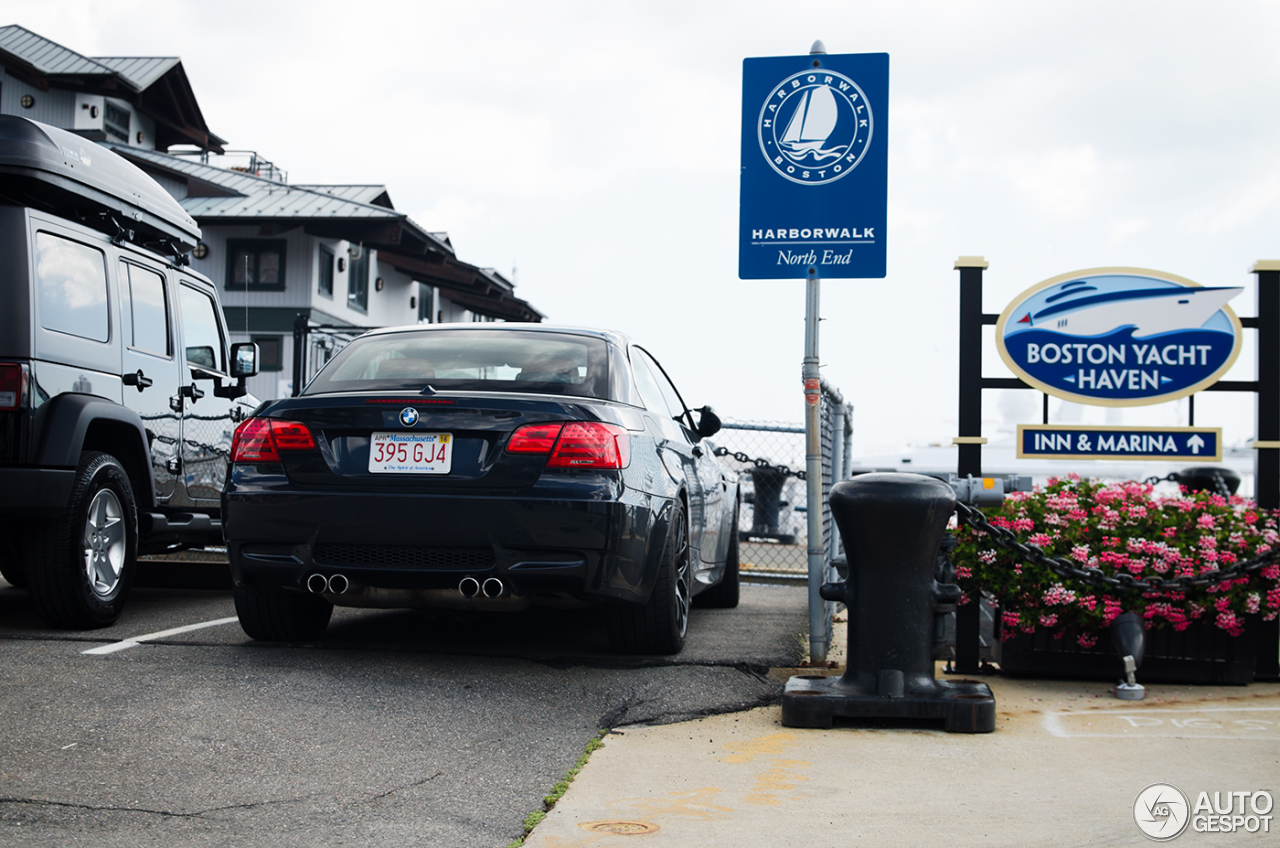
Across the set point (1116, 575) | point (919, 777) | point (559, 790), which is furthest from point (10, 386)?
point (1116, 575)

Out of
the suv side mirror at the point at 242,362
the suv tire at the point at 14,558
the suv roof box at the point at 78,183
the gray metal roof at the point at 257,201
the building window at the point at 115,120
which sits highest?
the building window at the point at 115,120

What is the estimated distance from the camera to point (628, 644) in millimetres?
5457

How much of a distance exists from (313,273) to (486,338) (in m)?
24.2

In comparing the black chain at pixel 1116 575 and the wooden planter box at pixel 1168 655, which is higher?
the black chain at pixel 1116 575

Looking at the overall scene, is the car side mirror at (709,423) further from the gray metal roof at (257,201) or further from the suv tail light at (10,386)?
the gray metal roof at (257,201)

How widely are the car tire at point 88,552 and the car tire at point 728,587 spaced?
141 inches

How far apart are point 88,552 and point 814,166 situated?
3874 millimetres

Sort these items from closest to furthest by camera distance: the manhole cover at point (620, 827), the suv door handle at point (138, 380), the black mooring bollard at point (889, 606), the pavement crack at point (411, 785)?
the manhole cover at point (620, 827)
the pavement crack at point (411, 785)
the black mooring bollard at point (889, 606)
the suv door handle at point (138, 380)

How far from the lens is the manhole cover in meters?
3.04

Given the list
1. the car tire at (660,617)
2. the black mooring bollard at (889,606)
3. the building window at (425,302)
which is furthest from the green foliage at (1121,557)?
the building window at (425,302)

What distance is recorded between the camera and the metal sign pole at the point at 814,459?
562 centimetres

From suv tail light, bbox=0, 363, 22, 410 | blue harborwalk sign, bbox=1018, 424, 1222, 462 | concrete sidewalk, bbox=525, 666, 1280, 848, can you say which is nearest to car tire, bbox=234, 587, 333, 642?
suv tail light, bbox=0, 363, 22, 410

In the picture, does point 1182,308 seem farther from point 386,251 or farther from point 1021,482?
point 386,251

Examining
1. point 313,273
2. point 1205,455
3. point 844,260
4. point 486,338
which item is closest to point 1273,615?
point 1205,455
